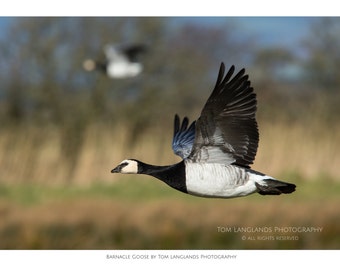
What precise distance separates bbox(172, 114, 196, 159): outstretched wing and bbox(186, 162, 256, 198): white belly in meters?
0.49

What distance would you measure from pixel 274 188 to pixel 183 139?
869 mm

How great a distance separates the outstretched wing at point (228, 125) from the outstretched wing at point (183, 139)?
480 mm

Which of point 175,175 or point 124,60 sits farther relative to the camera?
point 124,60

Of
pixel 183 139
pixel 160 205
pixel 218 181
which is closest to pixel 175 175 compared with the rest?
pixel 218 181

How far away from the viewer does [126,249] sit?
21.3 ft

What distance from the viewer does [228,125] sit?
3.82 metres

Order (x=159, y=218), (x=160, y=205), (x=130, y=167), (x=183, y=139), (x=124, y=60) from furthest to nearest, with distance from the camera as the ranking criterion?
(x=160, y=205) → (x=159, y=218) → (x=124, y=60) → (x=183, y=139) → (x=130, y=167)

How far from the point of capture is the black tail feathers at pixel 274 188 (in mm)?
3785

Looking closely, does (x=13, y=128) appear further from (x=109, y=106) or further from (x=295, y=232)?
(x=295, y=232)

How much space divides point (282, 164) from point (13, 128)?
3.49 meters

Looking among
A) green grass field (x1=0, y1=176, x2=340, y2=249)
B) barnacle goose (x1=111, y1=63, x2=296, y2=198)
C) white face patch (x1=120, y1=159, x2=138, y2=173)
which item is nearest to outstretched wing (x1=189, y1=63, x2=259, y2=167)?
barnacle goose (x1=111, y1=63, x2=296, y2=198)

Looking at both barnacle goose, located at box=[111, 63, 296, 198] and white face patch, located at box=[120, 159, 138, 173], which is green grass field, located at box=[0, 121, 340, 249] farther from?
barnacle goose, located at box=[111, 63, 296, 198]

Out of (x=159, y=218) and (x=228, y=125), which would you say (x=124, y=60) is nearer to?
(x=159, y=218)

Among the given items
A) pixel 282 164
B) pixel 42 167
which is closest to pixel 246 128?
pixel 282 164
